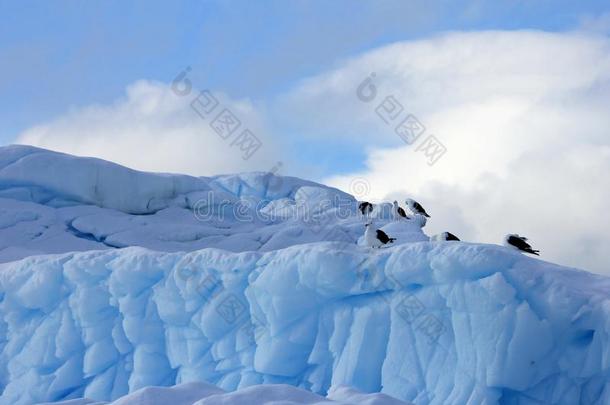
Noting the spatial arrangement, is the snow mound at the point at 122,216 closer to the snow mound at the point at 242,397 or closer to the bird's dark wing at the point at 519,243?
the bird's dark wing at the point at 519,243

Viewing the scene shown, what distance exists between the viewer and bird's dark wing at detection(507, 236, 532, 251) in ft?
30.3

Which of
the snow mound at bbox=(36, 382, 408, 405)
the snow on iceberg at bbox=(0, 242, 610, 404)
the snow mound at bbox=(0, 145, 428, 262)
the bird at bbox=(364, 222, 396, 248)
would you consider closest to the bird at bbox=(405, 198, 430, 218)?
the snow mound at bbox=(0, 145, 428, 262)

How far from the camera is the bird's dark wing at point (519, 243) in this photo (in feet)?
30.3

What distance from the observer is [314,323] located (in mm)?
8555

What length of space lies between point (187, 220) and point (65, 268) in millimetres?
7535

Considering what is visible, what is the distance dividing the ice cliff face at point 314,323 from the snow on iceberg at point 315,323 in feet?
0.05

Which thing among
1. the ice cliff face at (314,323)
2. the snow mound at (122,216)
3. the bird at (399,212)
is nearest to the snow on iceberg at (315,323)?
the ice cliff face at (314,323)

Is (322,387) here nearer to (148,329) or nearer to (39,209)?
(148,329)

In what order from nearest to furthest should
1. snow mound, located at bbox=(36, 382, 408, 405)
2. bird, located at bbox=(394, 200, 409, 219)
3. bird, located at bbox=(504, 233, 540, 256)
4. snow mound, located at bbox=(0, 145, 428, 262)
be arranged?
snow mound, located at bbox=(36, 382, 408, 405), bird, located at bbox=(504, 233, 540, 256), snow mound, located at bbox=(0, 145, 428, 262), bird, located at bbox=(394, 200, 409, 219)

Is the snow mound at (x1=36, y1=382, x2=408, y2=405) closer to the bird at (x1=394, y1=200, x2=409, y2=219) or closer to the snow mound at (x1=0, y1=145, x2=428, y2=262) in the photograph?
the snow mound at (x1=0, y1=145, x2=428, y2=262)

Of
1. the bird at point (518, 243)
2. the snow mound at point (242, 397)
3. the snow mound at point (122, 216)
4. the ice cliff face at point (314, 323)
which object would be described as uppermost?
the snow mound at point (122, 216)

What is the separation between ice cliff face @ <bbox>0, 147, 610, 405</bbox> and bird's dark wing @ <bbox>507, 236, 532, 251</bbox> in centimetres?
109

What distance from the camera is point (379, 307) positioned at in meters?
8.20

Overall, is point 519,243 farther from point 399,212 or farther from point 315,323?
point 399,212
